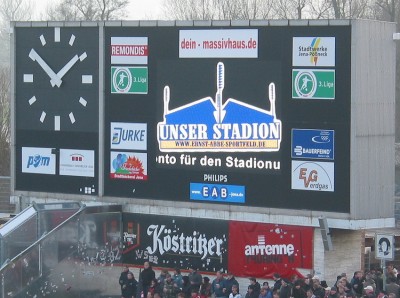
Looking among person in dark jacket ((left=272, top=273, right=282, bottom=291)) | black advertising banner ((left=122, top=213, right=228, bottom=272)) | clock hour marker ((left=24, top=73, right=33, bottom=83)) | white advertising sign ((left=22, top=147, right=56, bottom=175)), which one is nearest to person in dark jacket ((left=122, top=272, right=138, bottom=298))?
black advertising banner ((left=122, top=213, right=228, bottom=272))

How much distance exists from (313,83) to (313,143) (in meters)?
1.32

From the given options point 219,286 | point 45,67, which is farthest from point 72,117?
point 219,286

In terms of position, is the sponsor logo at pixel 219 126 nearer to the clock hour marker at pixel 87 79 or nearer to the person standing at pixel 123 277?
the clock hour marker at pixel 87 79

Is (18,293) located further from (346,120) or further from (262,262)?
(346,120)

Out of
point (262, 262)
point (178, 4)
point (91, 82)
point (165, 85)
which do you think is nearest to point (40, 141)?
point (91, 82)

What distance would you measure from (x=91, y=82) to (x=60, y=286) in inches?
204

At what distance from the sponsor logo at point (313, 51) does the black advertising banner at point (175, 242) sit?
14.0 ft

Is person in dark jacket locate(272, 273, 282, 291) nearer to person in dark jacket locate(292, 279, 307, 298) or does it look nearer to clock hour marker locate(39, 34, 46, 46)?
person in dark jacket locate(292, 279, 307, 298)

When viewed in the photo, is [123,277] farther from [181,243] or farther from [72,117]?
[72,117]

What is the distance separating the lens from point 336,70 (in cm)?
2583

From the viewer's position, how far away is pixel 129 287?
92.6 feet

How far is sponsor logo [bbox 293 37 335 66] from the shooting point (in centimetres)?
2591

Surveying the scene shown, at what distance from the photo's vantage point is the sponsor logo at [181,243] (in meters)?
27.8

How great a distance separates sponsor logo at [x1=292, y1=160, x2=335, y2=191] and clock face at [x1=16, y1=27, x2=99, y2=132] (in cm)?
586
